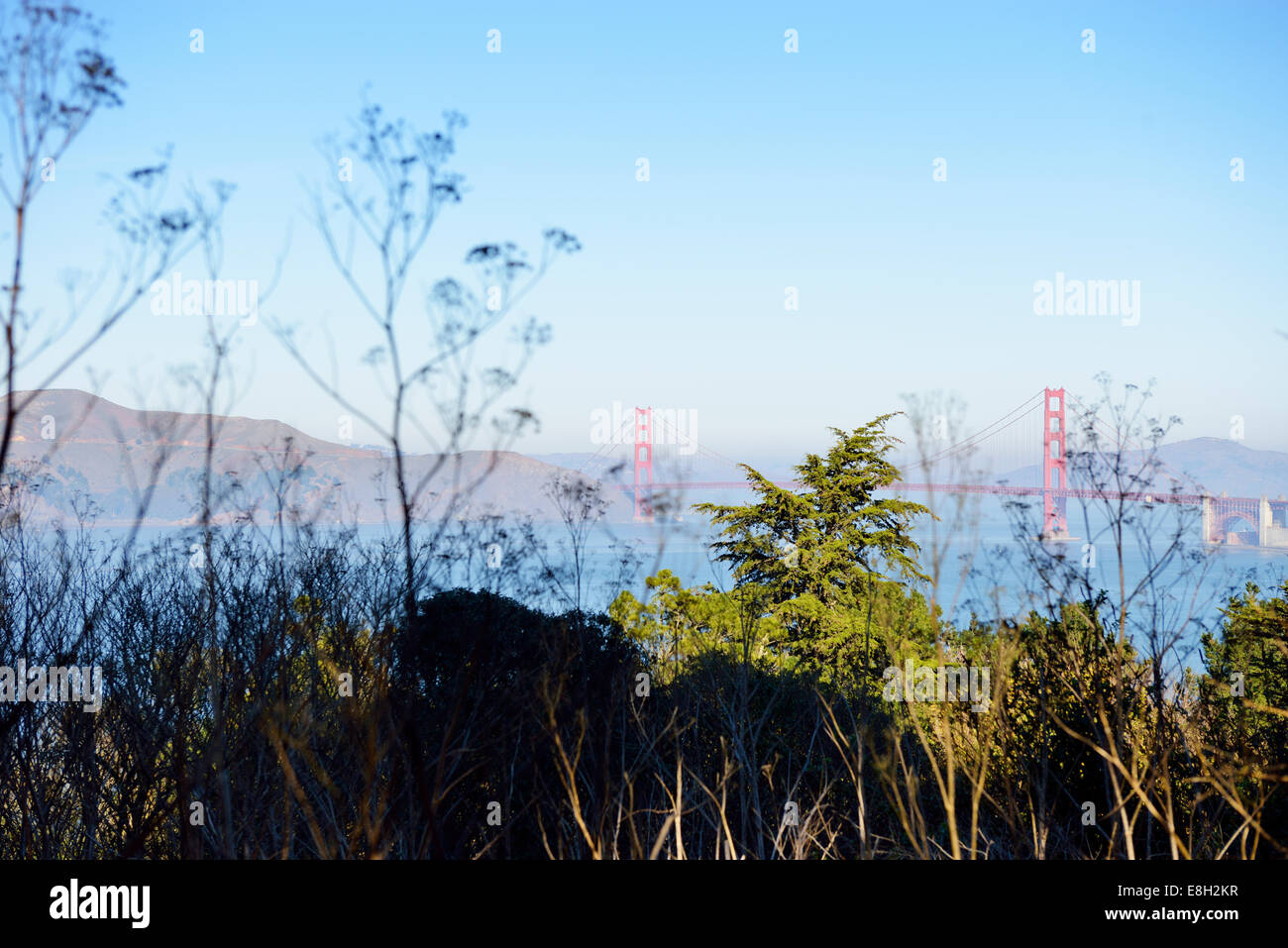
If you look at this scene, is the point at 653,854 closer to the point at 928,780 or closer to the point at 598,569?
the point at 598,569

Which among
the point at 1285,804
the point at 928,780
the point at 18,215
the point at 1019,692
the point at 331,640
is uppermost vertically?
the point at 18,215

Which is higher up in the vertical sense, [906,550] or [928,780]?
[906,550]

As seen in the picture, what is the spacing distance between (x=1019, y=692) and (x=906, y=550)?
30.1 ft

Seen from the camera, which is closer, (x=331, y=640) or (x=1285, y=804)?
(x=1285, y=804)

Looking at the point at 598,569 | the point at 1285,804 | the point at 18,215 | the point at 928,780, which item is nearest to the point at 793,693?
the point at 928,780

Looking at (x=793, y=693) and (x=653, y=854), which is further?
(x=793, y=693)

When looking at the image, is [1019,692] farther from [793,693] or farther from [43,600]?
[43,600]

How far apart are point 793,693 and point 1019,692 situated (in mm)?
3461

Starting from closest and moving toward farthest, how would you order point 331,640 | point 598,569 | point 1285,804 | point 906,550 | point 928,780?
point 1285,804, point 331,640, point 598,569, point 928,780, point 906,550

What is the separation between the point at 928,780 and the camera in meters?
9.28

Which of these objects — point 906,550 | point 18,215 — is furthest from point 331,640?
point 906,550
